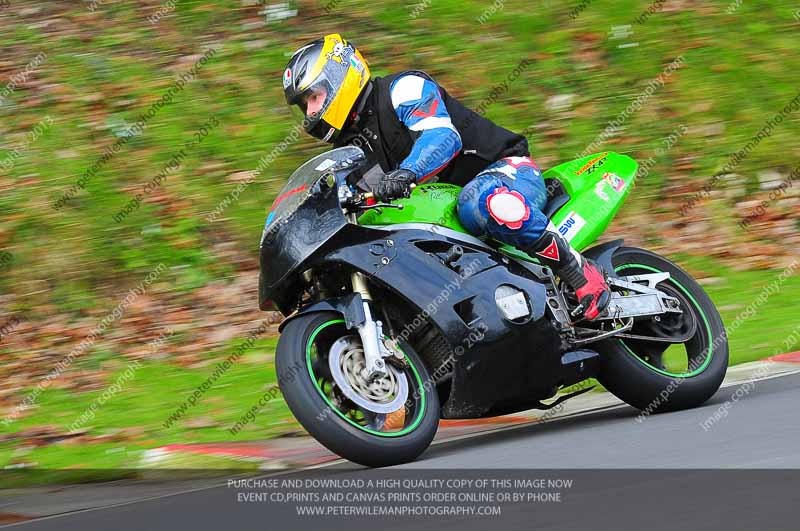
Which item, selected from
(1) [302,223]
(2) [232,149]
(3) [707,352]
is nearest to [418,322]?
(1) [302,223]

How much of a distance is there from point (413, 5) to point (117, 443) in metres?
6.66

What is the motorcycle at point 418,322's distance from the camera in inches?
201

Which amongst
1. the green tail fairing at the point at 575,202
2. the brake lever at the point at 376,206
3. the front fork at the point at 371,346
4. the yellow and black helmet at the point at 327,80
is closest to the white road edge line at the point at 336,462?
the front fork at the point at 371,346

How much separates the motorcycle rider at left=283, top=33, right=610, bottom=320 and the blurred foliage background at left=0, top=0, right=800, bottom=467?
1867 mm

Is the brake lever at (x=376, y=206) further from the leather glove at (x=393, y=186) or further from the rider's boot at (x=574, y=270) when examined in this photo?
the rider's boot at (x=574, y=270)

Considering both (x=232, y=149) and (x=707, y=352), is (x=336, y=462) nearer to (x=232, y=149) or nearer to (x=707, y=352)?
(x=707, y=352)

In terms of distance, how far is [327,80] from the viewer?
220 inches

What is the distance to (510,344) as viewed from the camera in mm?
5484

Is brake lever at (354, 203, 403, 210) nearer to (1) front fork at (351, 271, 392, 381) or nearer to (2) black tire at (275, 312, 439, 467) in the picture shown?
(1) front fork at (351, 271, 392, 381)

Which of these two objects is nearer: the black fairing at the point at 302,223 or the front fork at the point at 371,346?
the front fork at the point at 371,346

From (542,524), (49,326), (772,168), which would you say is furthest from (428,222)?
(772,168)

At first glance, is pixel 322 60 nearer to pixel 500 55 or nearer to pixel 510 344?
pixel 510 344

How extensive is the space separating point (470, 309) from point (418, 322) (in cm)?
25

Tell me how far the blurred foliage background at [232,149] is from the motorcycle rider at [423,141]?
1867 mm
